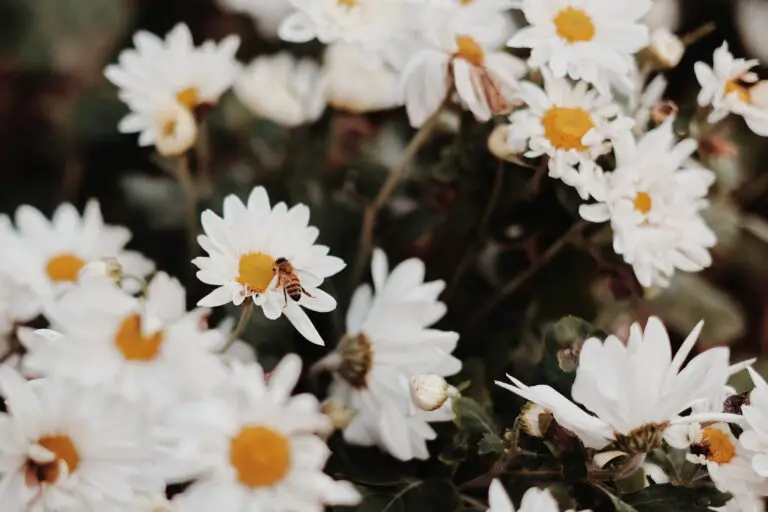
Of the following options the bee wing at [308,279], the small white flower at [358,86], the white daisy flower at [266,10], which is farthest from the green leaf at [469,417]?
the white daisy flower at [266,10]

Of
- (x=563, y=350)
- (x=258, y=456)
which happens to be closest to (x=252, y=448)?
(x=258, y=456)

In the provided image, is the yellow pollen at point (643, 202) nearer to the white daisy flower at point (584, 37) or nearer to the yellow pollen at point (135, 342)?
the white daisy flower at point (584, 37)

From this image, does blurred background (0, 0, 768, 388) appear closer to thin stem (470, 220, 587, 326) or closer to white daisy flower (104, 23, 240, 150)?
thin stem (470, 220, 587, 326)

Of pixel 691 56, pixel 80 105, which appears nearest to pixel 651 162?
pixel 691 56

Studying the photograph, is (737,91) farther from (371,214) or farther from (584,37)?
(371,214)

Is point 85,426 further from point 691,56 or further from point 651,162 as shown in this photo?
point 691,56
